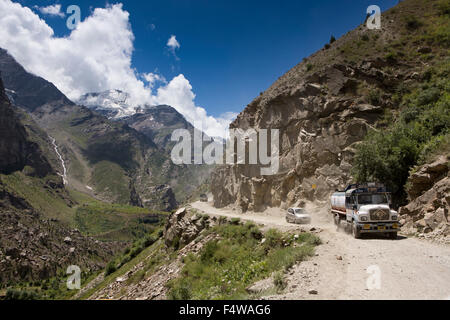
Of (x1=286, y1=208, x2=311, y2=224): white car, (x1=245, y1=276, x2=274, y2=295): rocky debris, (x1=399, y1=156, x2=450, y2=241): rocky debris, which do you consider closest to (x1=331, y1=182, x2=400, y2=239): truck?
(x1=399, y1=156, x2=450, y2=241): rocky debris

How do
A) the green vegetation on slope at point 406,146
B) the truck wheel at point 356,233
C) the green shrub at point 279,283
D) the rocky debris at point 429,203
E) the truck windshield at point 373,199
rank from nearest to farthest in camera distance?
the green shrub at point 279,283 → the rocky debris at point 429,203 → the truck wheel at point 356,233 → the truck windshield at point 373,199 → the green vegetation on slope at point 406,146

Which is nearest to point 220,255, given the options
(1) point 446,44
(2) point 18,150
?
(1) point 446,44

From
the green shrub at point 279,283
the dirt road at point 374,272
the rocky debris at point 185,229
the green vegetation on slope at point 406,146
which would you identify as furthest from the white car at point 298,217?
the green shrub at point 279,283

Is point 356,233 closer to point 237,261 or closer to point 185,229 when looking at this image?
point 237,261

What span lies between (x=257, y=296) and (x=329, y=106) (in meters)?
25.7

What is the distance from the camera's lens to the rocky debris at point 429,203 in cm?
1270

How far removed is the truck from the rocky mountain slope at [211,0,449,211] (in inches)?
372

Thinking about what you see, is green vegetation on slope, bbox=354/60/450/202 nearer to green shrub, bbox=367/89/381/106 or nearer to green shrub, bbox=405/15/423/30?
green shrub, bbox=367/89/381/106

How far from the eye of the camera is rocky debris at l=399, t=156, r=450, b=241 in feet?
41.7

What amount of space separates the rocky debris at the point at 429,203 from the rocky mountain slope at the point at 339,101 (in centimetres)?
803

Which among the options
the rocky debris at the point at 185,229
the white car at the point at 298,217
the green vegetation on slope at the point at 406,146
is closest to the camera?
the green vegetation on slope at the point at 406,146

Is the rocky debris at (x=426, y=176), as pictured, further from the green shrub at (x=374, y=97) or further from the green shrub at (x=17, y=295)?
the green shrub at (x=17, y=295)

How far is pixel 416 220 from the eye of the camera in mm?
14766

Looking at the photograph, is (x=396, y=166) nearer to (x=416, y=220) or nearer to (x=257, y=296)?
A: (x=416, y=220)
